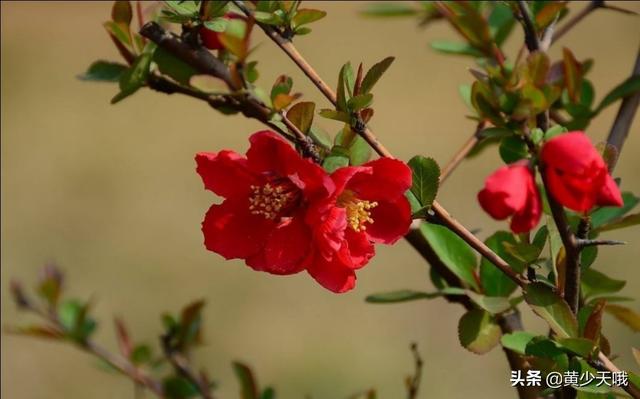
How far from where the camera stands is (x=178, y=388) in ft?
3.25

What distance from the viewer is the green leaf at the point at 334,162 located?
1.97 feet

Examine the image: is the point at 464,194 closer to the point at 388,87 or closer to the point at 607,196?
the point at 388,87

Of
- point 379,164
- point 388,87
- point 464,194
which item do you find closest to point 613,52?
point 388,87

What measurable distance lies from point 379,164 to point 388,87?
11.4 feet

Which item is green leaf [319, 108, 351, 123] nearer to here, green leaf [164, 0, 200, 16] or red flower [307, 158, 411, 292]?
red flower [307, 158, 411, 292]

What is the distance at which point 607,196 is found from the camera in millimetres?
522

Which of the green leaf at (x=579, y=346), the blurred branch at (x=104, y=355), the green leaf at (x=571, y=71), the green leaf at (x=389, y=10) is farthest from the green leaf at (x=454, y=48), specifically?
the blurred branch at (x=104, y=355)

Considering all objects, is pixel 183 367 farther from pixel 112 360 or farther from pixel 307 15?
pixel 307 15

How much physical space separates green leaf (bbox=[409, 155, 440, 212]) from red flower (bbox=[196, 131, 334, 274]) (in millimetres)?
64

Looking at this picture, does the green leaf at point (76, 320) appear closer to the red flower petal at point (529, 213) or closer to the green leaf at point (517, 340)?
the green leaf at point (517, 340)

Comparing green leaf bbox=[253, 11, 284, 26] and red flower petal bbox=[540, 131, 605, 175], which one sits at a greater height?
Answer: red flower petal bbox=[540, 131, 605, 175]

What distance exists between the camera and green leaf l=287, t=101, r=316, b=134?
23.6 inches

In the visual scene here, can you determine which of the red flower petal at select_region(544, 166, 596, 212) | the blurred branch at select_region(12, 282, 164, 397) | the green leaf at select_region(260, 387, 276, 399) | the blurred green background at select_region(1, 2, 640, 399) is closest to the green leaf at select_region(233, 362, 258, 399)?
the green leaf at select_region(260, 387, 276, 399)

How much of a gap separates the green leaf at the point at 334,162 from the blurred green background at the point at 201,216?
133cm
